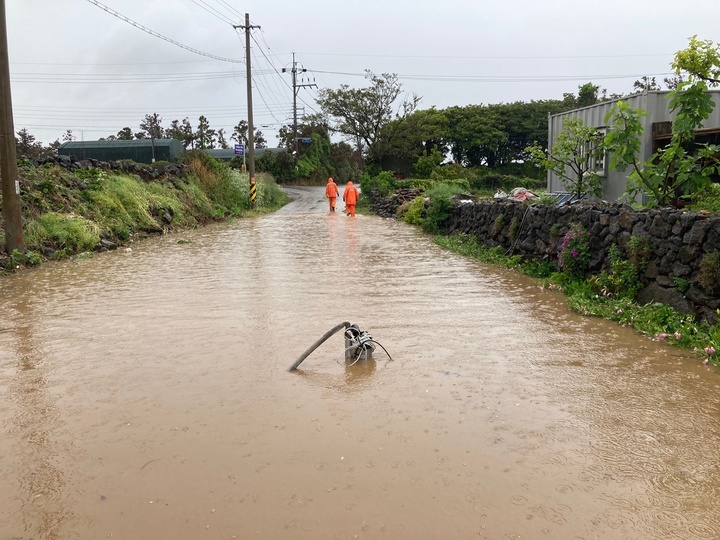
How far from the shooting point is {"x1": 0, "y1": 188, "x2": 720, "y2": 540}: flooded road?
10.9 ft

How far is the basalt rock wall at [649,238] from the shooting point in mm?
6824

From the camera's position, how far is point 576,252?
368 inches

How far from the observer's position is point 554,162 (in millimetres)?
13328

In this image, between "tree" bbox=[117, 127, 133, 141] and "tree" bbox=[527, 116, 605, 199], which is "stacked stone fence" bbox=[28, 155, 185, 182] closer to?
"tree" bbox=[527, 116, 605, 199]

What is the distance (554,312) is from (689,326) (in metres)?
1.83

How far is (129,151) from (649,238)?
41.8m

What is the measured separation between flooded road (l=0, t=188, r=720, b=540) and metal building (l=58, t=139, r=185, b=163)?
36408mm

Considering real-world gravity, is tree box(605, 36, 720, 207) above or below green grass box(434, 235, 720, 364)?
above

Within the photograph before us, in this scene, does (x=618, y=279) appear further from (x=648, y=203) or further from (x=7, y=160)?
(x=7, y=160)

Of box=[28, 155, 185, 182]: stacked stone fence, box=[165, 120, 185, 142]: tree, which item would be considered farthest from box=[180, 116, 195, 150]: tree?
box=[28, 155, 185, 182]: stacked stone fence

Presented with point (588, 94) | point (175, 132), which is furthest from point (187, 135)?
point (588, 94)

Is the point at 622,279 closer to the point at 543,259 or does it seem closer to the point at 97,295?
the point at 543,259

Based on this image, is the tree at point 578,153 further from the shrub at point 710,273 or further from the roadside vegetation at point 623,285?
the shrub at point 710,273

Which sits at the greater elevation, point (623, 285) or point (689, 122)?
point (689, 122)
